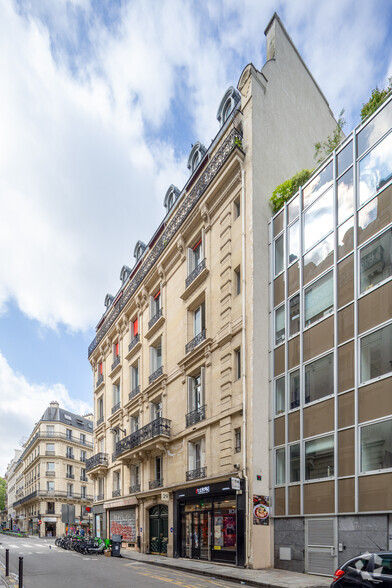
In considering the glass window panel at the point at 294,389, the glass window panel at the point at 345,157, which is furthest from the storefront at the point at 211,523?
the glass window panel at the point at 345,157

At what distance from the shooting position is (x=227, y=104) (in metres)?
26.0

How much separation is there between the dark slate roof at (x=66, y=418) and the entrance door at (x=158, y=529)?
5184cm

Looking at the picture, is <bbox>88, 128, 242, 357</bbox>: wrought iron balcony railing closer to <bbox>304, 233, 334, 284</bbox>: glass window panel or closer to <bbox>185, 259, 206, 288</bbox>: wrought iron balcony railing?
<bbox>185, 259, 206, 288</bbox>: wrought iron balcony railing

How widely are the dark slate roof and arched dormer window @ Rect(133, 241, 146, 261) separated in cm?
4609

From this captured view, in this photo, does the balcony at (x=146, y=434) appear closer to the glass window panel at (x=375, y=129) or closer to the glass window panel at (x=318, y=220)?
the glass window panel at (x=318, y=220)

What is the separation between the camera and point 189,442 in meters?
24.8

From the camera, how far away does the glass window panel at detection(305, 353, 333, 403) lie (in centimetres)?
1683

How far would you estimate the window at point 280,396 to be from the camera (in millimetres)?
19469

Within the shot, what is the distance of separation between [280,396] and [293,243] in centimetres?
598

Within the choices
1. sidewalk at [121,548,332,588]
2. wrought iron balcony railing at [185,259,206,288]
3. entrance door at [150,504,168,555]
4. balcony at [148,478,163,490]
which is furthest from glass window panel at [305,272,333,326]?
entrance door at [150,504,168,555]

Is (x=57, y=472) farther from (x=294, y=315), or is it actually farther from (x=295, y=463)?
(x=294, y=315)

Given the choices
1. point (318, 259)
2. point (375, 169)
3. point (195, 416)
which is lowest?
point (195, 416)

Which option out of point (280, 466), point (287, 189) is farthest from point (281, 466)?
point (287, 189)

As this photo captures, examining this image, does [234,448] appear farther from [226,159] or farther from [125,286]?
[125,286]
